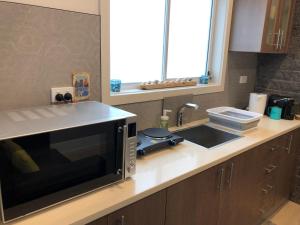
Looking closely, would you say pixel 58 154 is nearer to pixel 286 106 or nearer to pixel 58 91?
pixel 58 91

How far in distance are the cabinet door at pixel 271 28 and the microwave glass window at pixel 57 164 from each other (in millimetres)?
1674

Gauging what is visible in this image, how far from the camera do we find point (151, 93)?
74.0 inches

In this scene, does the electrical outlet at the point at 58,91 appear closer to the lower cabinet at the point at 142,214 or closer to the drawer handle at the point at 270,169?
the lower cabinet at the point at 142,214

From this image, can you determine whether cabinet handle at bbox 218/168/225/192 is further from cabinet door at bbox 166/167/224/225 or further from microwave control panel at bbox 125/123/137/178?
microwave control panel at bbox 125/123/137/178

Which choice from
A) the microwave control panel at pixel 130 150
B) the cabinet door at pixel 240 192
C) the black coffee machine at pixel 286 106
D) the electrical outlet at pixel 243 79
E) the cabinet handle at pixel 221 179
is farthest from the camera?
the electrical outlet at pixel 243 79

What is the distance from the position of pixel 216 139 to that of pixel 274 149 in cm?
54

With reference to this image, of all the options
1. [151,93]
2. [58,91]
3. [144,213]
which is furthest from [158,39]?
[144,213]

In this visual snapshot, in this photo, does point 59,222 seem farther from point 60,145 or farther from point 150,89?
point 150,89

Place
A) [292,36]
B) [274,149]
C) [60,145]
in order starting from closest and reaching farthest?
[60,145] → [274,149] → [292,36]

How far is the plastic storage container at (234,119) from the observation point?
199 cm

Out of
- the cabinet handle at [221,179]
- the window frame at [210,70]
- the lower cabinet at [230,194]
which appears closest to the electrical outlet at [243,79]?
the window frame at [210,70]

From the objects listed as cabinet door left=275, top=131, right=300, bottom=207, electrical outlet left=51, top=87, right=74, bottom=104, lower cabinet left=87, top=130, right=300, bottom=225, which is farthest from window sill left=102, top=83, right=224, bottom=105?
cabinet door left=275, top=131, right=300, bottom=207

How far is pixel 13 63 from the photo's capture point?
1.23 meters

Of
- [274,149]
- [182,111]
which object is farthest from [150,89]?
[274,149]
